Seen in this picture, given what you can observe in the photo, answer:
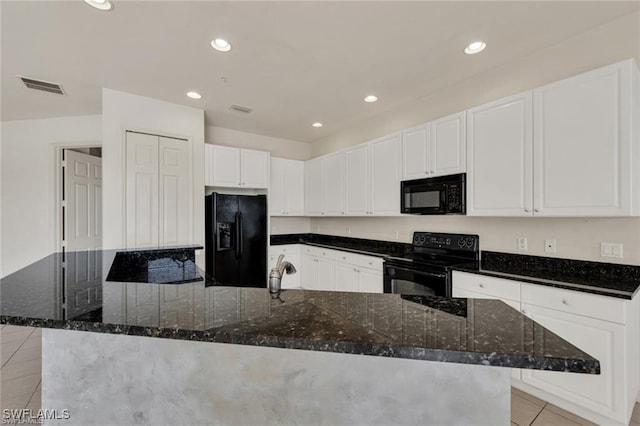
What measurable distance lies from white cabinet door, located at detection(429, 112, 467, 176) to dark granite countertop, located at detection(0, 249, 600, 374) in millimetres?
2046

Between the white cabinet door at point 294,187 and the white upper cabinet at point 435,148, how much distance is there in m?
2.18

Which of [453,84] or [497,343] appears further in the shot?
[453,84]

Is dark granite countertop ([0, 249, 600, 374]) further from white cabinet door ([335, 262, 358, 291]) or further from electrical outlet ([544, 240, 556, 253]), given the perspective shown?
white cabinet door ([335, 262, 358, 291])

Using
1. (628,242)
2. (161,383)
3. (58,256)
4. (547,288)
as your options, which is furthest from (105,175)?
(628,242)

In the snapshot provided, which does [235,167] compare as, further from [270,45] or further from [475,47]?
[475,47]

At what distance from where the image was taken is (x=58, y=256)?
2182 mm

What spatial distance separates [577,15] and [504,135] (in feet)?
2.86

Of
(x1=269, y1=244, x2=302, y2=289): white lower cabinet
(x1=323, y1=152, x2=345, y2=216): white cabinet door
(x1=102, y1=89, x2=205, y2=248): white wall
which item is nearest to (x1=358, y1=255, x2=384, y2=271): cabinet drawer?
(x1=323, y1=152, x2=345, y2=216): white cabinet door

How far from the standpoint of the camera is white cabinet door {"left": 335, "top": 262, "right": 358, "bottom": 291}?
376cm

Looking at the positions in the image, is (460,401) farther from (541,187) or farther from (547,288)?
(541,187)

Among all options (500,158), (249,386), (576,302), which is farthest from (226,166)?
(576,302)

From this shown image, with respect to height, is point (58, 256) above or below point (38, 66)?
below

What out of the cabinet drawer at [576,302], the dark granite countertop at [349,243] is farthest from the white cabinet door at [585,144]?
the dark granite countertop at [349,243]

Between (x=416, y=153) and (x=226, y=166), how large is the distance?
263 cm
